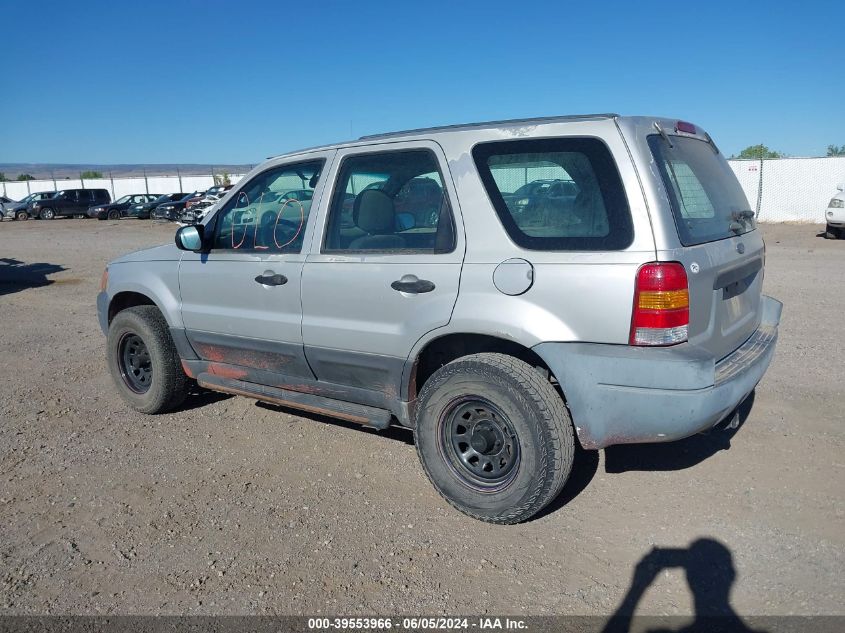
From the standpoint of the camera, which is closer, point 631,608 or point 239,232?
point 631,608

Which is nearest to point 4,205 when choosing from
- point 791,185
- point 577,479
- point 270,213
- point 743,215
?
point 791,185

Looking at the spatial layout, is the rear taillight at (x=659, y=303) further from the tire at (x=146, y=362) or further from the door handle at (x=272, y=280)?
the tire at (x=146, y=362)

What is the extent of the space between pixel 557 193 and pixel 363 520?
1954mm

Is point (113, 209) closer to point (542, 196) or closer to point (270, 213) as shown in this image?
point (270, 213)

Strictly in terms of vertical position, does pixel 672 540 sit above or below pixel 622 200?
below

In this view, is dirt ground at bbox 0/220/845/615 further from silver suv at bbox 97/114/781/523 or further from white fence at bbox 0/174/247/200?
white fence at bbox 0/174/247/200

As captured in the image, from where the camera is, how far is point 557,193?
3.31 m

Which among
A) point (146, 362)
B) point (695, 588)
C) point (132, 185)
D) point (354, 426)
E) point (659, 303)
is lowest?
point (695, 588)

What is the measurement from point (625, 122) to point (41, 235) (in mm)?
27449

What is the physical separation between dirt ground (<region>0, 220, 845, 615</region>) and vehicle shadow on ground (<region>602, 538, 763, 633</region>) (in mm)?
13

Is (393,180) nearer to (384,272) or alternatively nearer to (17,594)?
(384,272)

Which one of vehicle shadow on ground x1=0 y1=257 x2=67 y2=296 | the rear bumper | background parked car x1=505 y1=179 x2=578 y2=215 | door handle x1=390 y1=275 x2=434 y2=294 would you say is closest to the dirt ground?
the rear bumper

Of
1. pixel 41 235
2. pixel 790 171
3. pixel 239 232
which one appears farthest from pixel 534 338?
pixel 41 235

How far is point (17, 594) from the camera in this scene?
298 cm
